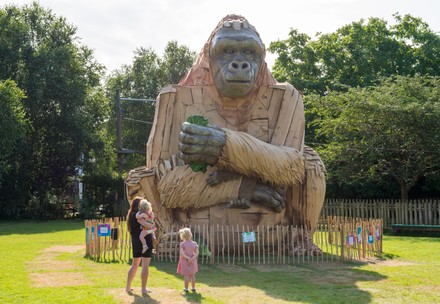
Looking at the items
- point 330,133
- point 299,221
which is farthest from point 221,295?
point 330,133

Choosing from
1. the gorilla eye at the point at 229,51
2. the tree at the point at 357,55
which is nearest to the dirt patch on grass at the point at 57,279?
the gorilla eye at the point at 229,51

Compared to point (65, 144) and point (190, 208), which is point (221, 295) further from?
point (65, 144)

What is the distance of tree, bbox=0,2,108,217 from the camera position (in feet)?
110

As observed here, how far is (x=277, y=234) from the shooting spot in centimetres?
1247

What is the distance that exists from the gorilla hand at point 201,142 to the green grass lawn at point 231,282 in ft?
7.23

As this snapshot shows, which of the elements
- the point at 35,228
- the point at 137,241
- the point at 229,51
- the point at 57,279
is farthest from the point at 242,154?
the point at 35,228

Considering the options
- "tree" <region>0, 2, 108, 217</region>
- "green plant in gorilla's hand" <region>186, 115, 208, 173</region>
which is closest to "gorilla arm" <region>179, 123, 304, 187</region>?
"green plant in gorilla's hand" <region>186, 115, 208, 173</region>

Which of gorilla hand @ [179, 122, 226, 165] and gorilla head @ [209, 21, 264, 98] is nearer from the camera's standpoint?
gorilla hand @ [179, 122, 226, 165]

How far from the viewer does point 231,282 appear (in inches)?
389

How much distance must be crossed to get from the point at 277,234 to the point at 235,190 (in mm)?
1317

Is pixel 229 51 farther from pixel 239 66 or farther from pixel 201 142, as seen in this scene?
pixel 201 142

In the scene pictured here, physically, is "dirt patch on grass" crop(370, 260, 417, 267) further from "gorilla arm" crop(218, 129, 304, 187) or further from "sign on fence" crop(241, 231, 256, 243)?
"sign on fence" crop(241, 231, 256, 243)

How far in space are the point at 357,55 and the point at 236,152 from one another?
84.4ft

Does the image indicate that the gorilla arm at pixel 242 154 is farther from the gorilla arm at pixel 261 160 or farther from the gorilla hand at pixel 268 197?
the gorilla hand at pixel 268 197
